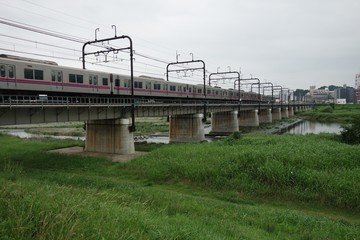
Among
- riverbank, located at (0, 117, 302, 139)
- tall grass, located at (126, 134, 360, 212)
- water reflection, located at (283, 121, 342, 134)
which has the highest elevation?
tall grass, located at (126, 134, 360, 212)

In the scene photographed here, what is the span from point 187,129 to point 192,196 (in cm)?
3063

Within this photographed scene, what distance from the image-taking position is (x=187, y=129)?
47125 mm

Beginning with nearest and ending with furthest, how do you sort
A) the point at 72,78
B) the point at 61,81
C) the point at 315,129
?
the point at 61,81 → the point at 72,78 → the point at 315,129

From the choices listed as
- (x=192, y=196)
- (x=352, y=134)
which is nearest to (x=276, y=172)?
(x=192, y=196)

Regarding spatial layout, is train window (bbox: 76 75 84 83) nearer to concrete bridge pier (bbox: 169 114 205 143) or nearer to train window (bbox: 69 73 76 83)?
train window (bbox: 69 73 76 83)

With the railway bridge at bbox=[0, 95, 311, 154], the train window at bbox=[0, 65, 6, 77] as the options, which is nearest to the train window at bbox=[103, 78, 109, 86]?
the railway bridge at bbox=[0, 95, 311, 154]

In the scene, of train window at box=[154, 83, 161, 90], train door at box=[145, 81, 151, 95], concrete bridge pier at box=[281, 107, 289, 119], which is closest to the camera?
train door at box=[145, 81, 151, 95]

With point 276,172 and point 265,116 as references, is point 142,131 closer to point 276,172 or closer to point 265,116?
point 265,116

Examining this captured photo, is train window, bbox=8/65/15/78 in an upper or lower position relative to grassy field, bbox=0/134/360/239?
upper

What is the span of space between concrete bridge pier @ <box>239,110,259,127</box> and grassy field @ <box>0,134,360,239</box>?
50590 mm

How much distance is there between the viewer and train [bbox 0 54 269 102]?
72.3ft

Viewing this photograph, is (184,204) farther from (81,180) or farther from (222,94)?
(222,94)

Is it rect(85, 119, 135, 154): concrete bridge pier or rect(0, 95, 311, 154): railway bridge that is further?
rect(85, 119, 135, 154): concrete bridge pier

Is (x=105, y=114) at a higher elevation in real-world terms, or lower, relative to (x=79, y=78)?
lower
